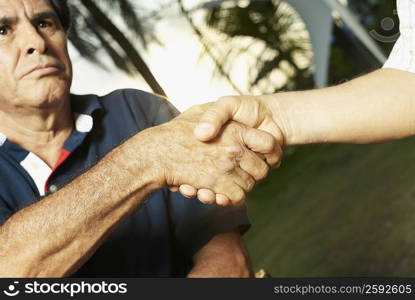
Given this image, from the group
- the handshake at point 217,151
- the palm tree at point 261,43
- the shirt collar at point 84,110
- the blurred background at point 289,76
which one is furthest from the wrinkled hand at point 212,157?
the palm tree at point 261,43

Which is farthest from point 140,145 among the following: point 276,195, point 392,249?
point 392,249

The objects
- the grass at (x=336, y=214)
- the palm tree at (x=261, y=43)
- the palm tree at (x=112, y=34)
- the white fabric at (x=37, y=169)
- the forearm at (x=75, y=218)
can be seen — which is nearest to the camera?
the forearm at (x=75, y=218)

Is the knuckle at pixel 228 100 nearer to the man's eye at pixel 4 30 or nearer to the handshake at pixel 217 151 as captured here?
the handshake at pixel 217 151

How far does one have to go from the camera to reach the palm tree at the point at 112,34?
38.5 inches

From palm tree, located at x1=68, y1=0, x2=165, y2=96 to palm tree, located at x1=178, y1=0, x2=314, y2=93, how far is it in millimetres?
92

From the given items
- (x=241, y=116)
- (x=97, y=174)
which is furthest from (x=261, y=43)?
(x=97, y=174)

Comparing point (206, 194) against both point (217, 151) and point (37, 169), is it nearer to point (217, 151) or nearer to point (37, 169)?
point (217, 151)

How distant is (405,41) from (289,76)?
0.49 meters

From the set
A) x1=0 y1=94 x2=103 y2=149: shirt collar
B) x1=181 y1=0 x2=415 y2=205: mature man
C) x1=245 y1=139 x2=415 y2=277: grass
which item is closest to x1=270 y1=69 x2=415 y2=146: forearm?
x1=181 y1=0 x2=415 y2=205: mature man

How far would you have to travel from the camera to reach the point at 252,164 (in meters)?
0.74

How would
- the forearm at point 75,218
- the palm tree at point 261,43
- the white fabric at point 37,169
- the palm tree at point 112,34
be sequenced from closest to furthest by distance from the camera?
the forearm at point 75,218 < the white fabric at point 37,169 < the palm tree at point 112,34 < the palm tree at point 261,43

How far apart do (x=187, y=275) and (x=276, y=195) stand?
54cm

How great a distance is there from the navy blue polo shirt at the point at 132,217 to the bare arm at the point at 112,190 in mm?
97

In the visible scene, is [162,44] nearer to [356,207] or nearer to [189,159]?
[189,159]
